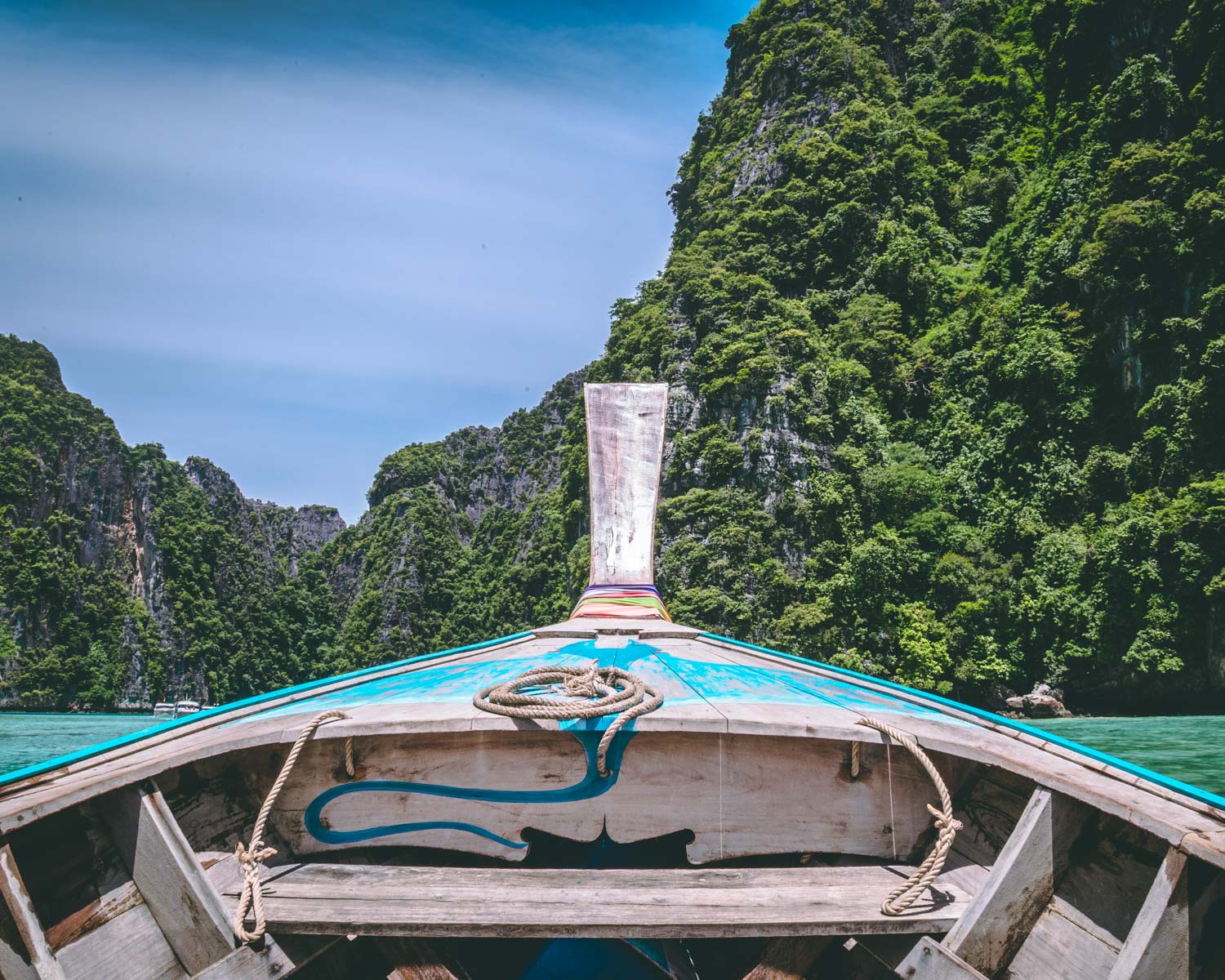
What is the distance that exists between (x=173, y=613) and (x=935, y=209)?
180ft

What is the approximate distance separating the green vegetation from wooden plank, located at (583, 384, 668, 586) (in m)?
15.2

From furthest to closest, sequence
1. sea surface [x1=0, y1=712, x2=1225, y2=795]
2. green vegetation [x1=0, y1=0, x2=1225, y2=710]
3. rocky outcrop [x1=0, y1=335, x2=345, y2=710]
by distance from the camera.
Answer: rocky outcrop [x1=0, y1=335, x2=345, y2=710] → green vegetation [x1=0, y1=0, x2=1225, y2=710] → sea surface [x1=0, y1=712, x2=1225, y2=795]

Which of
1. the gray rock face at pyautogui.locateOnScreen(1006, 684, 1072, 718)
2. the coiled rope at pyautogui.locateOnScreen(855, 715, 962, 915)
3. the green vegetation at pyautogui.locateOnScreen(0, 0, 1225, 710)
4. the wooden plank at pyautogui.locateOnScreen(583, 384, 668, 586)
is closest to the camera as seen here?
the coiled rope at pyautogui.locateOnScreen(855, 715, 962, 915)

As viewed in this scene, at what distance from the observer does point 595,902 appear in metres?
1.57

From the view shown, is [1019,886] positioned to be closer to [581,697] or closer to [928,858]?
[928,858]

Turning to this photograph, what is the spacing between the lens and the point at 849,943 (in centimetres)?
170

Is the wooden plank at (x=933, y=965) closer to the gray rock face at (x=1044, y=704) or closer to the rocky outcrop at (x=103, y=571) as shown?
the gray rock face at (x=1044, y=704)

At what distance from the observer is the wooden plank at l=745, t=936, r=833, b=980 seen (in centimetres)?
163

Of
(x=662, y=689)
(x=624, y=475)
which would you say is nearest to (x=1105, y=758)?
(x=662, y=689)

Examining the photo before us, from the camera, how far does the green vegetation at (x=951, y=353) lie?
1694 centimetres

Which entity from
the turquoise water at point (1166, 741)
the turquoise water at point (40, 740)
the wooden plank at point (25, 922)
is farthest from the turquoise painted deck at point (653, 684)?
the turquoise water at point (40, 740)

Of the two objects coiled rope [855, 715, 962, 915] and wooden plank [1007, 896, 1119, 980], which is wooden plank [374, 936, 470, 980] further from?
wooden plank [1007, 896, 1119, 980]

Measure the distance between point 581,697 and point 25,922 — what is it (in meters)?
1.22

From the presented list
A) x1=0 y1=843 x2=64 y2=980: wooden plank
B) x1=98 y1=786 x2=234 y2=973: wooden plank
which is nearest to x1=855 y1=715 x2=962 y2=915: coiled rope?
x1=98 y1=786 x2=234 y2=973: wooden plank
